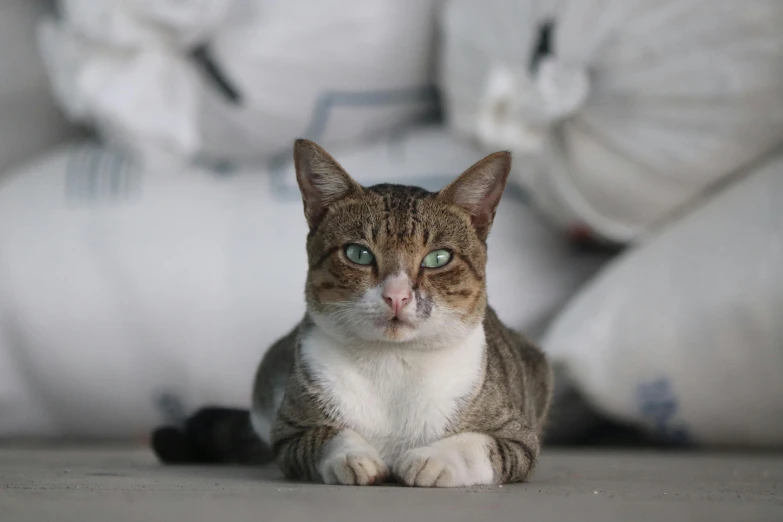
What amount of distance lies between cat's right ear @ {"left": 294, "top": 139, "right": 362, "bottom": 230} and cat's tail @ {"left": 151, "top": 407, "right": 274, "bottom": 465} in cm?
34

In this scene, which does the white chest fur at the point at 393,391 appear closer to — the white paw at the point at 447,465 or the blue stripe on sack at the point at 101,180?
the white paw at the point at 447,465

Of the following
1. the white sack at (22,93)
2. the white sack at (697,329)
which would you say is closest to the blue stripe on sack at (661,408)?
the white sack at (697,329)

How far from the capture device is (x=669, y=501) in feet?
2.11

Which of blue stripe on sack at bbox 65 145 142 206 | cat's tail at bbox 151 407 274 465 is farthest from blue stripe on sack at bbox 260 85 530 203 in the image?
cat's tail at bbox 151 407 274 465

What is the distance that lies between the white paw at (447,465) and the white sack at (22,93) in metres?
1.28

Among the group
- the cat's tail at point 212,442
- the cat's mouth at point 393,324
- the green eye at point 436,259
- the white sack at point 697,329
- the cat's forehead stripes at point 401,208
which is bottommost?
the cat's tail at point 212,442

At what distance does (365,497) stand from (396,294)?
0.18 meters

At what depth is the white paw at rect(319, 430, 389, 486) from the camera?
70 centimetres

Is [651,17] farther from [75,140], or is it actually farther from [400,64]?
[75,140]

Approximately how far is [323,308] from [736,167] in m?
0.73

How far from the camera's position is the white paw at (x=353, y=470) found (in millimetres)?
704

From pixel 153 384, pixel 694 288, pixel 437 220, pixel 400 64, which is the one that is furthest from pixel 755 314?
pixel 153 384

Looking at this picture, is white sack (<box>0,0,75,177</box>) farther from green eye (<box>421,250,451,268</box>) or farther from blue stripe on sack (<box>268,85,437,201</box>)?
green eye (<box>421,250,451,268</box>)

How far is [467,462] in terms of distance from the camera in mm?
738
